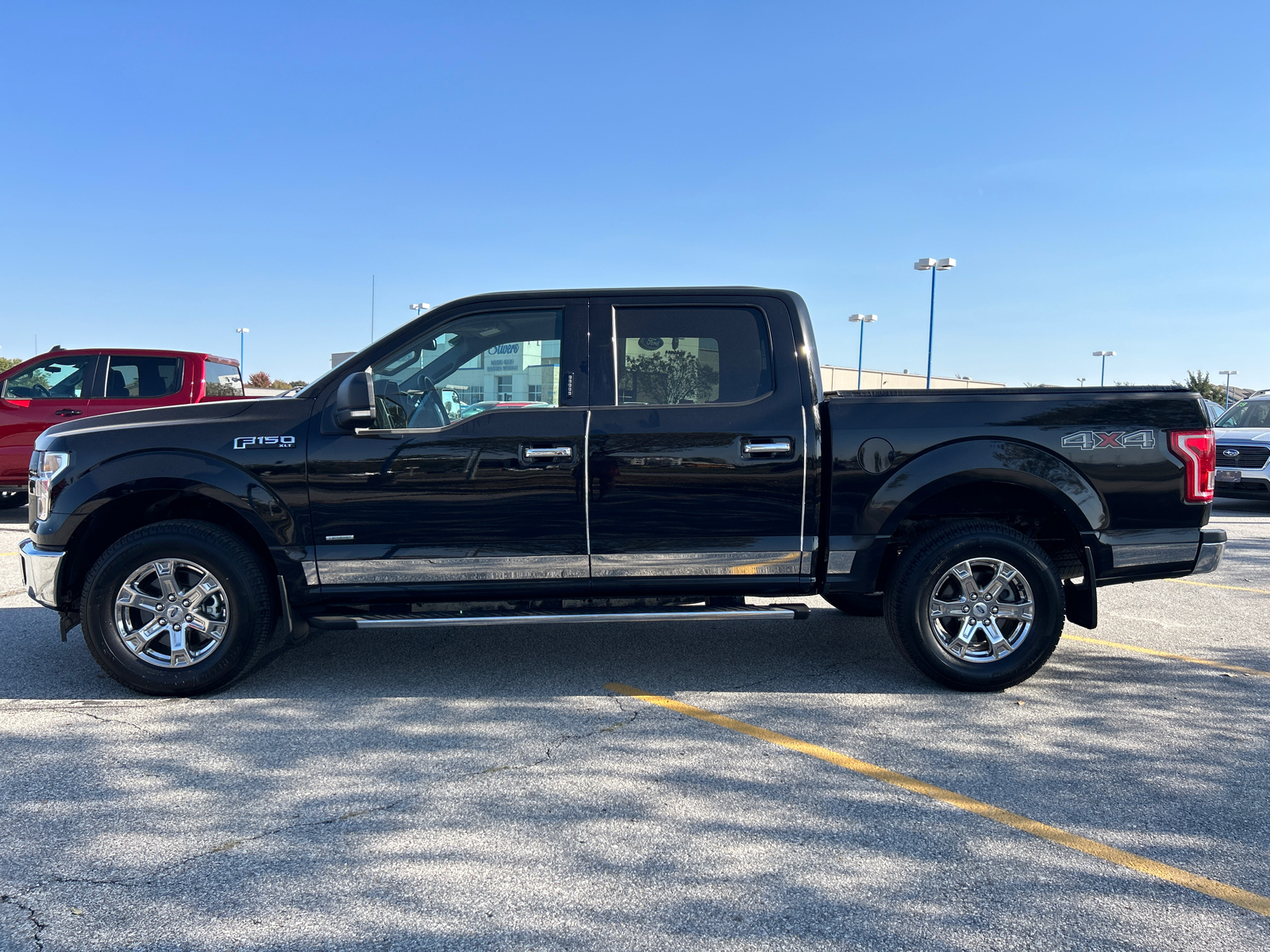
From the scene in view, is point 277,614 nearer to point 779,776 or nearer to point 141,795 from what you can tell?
point 141,795

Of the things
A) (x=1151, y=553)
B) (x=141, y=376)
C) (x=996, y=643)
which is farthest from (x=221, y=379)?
(x=1151, y=553)

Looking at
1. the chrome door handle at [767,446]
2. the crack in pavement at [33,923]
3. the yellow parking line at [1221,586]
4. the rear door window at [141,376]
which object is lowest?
the crack in pavement at [33,923]

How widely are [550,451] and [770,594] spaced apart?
1364mm

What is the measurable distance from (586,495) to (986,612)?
211 centimetres

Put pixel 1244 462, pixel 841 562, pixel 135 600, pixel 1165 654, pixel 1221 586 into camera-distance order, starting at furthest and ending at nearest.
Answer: pixel 1244 462
pixel 1221 586
pixel 1165 654
pixel 841 562
pixel 135 600

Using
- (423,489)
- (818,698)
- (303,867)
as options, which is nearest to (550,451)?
(423,489)

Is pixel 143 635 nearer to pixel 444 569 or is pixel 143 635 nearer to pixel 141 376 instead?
pixel 444 569

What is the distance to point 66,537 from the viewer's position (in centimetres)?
451

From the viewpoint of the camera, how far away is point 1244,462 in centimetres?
1345

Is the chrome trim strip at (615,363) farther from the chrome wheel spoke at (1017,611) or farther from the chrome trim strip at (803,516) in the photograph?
the chrome wheel spoke at (1017,611)

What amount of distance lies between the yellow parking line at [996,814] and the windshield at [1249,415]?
13.8 m

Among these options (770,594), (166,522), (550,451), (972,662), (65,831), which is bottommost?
(65,831)

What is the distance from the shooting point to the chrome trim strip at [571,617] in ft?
14.4

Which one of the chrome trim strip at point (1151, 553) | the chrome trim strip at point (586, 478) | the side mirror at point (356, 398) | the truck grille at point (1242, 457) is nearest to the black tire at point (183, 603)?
the side mirror at point (356, 398)
